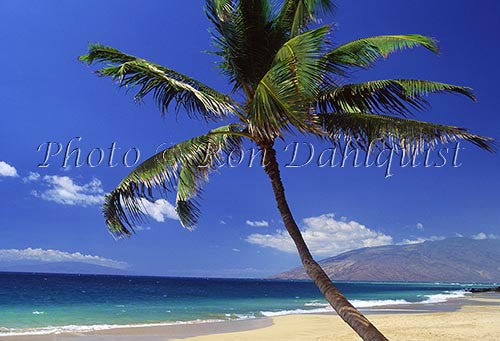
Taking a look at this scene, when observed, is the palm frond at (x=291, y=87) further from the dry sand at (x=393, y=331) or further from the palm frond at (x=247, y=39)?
the dry sand at (x=393, y=331)

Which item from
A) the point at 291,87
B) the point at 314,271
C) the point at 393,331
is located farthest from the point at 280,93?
the point at 393,331

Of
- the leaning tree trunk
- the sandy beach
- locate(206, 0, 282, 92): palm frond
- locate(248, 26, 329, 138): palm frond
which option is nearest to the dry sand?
the sandy beach

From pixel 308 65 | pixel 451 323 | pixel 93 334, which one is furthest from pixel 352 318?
pixel 451 323

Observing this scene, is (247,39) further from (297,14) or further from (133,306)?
(133,306)

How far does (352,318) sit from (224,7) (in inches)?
181

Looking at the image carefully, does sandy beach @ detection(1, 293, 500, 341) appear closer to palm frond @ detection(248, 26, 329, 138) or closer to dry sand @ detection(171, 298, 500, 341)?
dry sand @ detection(171, 298, 500, 341)

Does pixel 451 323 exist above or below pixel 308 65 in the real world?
below

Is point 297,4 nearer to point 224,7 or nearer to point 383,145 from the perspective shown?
point 224,7

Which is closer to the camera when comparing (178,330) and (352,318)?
(352,318)

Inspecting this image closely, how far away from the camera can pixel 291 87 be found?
5.52m

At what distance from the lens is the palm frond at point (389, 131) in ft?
20.4

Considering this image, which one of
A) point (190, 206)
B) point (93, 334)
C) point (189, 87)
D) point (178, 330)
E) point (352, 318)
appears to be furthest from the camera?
point (178, 330)

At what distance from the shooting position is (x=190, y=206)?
30.2 ft

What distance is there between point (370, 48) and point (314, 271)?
303 cm
